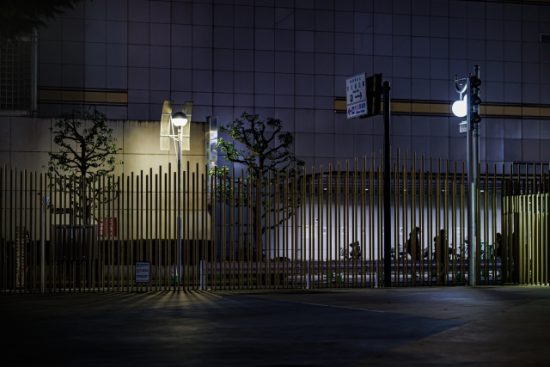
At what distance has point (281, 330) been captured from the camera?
13.3m

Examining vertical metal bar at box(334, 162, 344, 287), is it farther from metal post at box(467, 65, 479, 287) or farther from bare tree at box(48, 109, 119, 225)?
bare tree at box(48, 109, 119, 225)

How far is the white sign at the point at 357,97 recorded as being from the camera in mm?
24531

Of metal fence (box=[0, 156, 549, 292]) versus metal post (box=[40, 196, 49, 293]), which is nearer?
metal post (box=[40, 196, 49, 293])

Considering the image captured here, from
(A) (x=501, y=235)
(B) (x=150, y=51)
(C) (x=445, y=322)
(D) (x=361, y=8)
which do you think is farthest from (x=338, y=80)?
(C) (x=445, y=322)

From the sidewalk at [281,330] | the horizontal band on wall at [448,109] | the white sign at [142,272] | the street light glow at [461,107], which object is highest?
the horizontal band on wall at [448,109]

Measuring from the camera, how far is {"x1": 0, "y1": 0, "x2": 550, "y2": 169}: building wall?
155 ft

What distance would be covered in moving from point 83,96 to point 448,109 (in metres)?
19.1

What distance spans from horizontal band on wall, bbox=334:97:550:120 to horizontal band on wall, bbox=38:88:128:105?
11.1 meters

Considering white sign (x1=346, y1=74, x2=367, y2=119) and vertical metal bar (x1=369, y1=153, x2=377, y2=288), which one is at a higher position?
white sign (x1=346, y1=74, x2=367, y2=119)

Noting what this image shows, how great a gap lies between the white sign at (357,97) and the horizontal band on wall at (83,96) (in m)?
24.0

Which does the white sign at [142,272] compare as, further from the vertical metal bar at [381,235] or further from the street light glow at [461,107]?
the street light glow at [461,107]

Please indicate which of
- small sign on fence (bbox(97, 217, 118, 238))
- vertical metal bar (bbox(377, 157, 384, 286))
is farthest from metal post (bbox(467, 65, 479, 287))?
small sign on fence (bbox(97, 217, 118, 238))

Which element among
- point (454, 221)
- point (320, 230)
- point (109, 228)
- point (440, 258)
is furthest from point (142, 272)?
point (454, 221)

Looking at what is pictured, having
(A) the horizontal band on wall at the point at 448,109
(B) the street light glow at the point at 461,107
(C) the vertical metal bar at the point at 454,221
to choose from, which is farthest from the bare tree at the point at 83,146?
(C) the vertical metal bar at the point at 454,221
